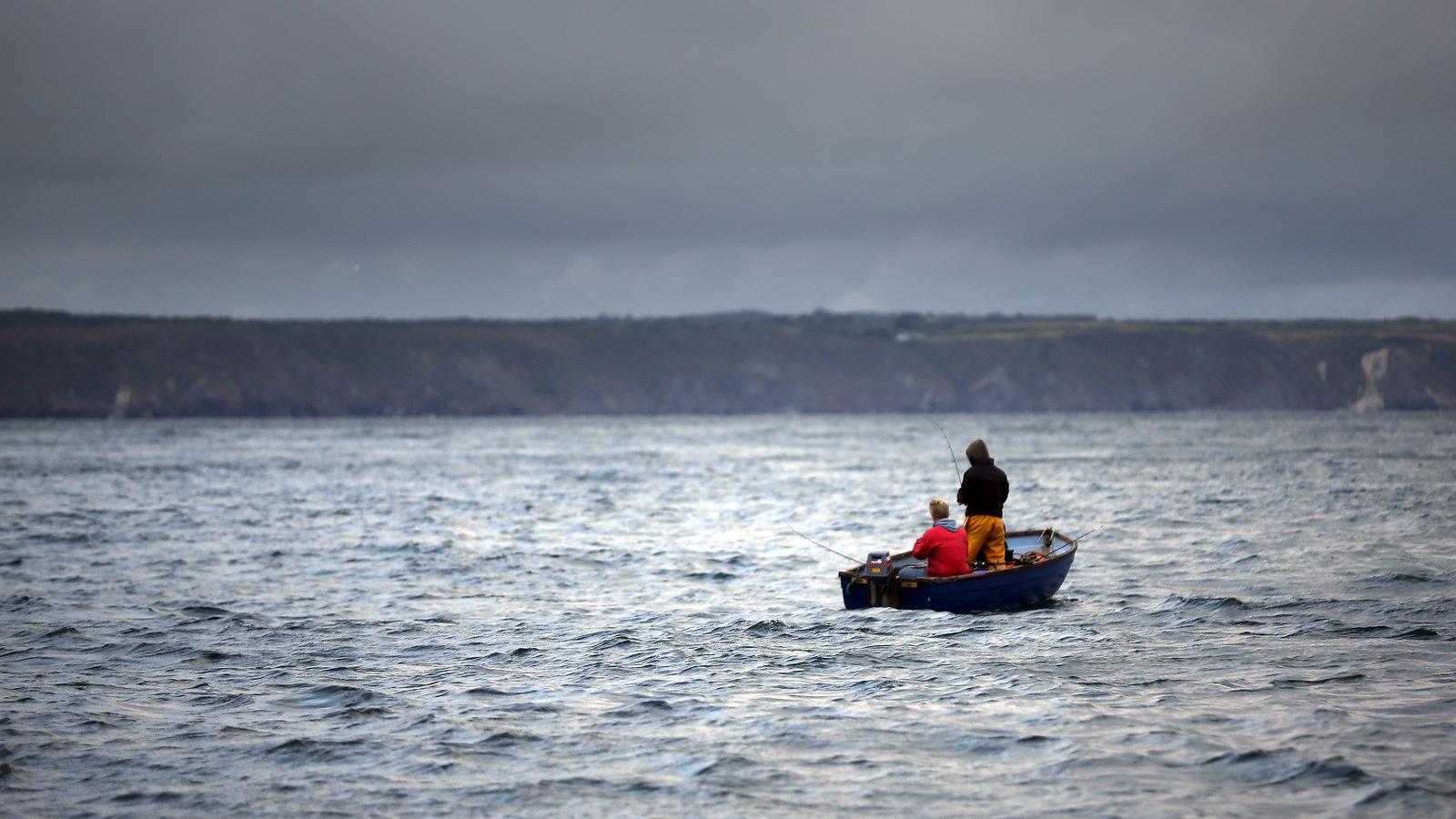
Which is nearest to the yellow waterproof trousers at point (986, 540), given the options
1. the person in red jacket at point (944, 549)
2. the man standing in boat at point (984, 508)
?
the man standing in boat at point (984, 508)

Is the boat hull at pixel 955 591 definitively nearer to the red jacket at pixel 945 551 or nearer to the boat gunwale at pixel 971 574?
the boat gunwale at pixel 971 574

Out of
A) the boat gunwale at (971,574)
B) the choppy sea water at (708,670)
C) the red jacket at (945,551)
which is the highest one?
the red jacket at (945,551)

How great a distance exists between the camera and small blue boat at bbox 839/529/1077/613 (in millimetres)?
22078

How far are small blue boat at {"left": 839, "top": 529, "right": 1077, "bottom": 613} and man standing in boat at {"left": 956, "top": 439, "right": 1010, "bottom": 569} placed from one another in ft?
1.35

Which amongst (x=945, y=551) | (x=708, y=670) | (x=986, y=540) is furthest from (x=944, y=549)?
(x=708, y=670)

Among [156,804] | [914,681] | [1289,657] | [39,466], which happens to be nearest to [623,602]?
[914,681]

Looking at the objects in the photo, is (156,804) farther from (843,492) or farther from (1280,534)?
(843,492)

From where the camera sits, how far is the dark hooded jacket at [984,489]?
73.7 ft

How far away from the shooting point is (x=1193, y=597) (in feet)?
78.6

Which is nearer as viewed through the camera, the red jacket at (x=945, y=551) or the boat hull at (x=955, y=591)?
the boat hull at (x=955, y=591)

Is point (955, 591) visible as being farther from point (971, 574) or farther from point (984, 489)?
point (984, 489)

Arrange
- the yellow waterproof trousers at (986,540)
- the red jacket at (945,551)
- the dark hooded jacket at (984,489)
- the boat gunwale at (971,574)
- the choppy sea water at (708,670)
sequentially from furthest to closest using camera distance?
the yellow waterproof trousers at (986,540)
the dark hooded jacket at (984,489)
the red jacket at (945,551)
the boat gunwale at (971,574)
the choppy sea water at (708,670)

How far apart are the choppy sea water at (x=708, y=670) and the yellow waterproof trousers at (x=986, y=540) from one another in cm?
96

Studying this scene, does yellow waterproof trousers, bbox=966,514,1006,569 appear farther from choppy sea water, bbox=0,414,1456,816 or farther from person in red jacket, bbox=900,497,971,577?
choppy sea water, bbox=0,414,1456,816
